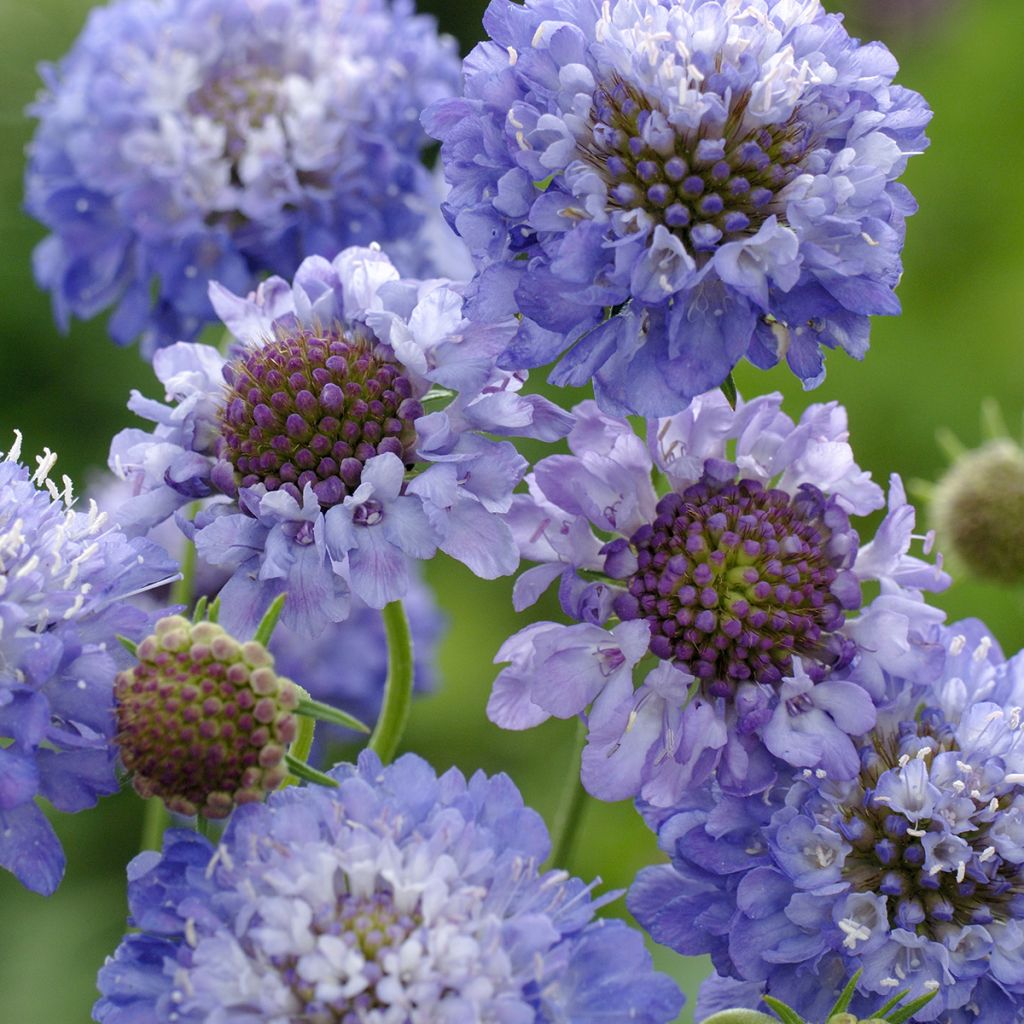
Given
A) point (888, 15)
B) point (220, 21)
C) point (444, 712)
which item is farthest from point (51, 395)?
point (888, 15)

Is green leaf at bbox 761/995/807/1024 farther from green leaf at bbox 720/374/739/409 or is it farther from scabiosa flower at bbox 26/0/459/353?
scabiosa flower at bbox 26/0/459/353

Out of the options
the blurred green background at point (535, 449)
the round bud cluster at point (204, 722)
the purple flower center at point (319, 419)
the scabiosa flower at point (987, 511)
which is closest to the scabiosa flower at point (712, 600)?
the purple flower center at point (319, 419)

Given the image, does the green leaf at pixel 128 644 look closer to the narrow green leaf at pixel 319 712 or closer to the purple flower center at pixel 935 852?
the narrow green leaf at pixel 319 712

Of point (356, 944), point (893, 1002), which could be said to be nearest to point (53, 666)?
point (356, 944)

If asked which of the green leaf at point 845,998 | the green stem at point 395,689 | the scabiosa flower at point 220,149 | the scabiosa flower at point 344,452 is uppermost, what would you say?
the scabiosa flower at point 220,149

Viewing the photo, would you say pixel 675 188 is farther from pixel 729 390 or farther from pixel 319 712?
pixel 319 712

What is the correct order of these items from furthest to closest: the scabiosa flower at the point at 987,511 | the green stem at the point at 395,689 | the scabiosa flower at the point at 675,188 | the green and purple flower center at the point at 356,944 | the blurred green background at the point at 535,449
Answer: the blurred green background at the point at 535,449 < the scabiosa flower at the point at 987,511 < the green stem at the point at 395,689 < the scabiosa flower at the point at 675,188 < the green and purple flower center at the point at 356,944

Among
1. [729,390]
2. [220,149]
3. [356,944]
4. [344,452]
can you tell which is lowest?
[356,944]
